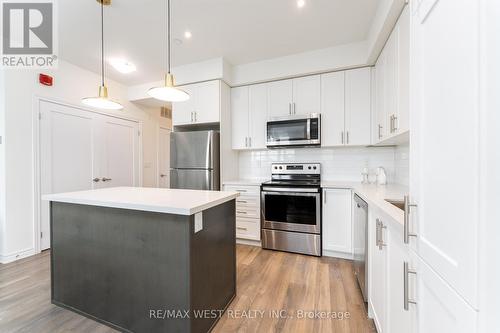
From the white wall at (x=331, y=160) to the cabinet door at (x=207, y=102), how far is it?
34.8 inches

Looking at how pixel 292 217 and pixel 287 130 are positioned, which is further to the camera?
pixel 287 130

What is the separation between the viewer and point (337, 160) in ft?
10.7

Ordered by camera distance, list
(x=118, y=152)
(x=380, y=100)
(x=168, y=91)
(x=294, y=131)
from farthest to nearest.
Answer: (x=118, y=152) → (x=294, y=131) → (x=380, y=100) → (x=168, y=91)

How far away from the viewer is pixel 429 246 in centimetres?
74

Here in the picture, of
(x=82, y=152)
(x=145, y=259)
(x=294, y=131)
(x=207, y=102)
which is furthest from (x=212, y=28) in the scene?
(x=82, y=152)

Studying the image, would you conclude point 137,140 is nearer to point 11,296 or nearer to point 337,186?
point 11,296

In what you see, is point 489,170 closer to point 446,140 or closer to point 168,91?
point 446,140

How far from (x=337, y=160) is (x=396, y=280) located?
2.30 meters

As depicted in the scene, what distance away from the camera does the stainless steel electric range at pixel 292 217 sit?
9.17ft

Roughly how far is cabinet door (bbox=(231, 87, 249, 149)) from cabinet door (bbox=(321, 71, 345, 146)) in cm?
119

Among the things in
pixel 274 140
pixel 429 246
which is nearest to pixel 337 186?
pixel 274 140

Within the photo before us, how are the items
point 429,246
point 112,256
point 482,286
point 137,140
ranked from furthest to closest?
point 137,140
point 112,256
point 429,246
point 482,286

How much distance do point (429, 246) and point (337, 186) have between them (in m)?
2.03

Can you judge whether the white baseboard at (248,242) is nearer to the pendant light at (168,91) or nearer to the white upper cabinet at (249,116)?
the white upper cabinet at (249,116)
